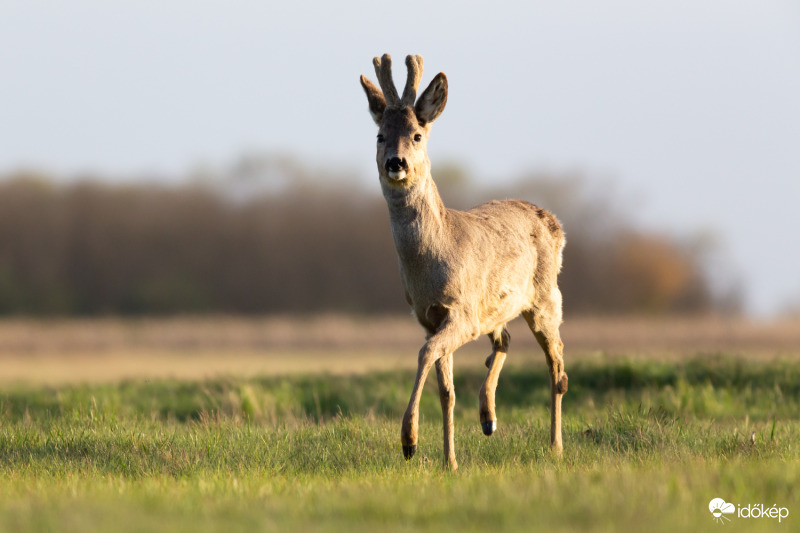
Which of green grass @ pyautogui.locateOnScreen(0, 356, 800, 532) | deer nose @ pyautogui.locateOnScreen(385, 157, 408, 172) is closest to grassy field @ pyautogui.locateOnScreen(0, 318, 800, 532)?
green grass @ pyautogui.locateOnScreen(0, 356, 800, 532)

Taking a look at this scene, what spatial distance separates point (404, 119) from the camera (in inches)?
301

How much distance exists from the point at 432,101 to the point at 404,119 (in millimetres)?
336

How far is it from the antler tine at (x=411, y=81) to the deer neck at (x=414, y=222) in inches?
25.9

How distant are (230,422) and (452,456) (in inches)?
107

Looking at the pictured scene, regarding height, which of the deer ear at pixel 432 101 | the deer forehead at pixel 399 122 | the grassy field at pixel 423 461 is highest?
the deer ear at pixel 432 101

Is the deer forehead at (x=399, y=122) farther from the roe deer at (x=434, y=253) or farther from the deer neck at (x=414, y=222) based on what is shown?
the deer neck at (x=414, y=222)

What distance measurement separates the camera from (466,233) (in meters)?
8.05

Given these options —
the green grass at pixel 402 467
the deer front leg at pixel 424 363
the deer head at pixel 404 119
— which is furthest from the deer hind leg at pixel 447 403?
the deer head at pixel 404 119

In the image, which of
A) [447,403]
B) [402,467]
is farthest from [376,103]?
[402,467]

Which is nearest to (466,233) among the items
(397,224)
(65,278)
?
(397,224)

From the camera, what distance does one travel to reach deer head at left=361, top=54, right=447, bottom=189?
24.4 ft

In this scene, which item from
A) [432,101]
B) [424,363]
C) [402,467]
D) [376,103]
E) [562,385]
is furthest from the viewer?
[562,385]

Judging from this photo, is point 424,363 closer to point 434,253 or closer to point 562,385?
point 434,253

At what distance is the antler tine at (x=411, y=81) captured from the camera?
782cm
